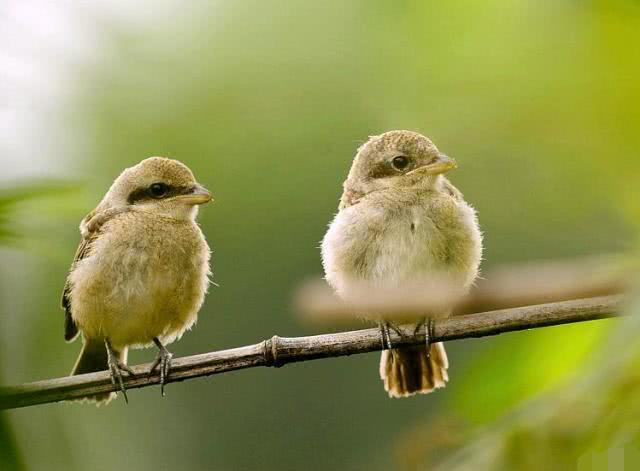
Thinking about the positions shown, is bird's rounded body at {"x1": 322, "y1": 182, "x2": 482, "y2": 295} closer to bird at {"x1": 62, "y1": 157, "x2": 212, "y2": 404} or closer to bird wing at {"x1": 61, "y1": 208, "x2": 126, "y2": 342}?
bird at {"x1": 62, "y1": 157, "x2": 212, "y2": 404}

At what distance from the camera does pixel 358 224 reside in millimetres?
3016

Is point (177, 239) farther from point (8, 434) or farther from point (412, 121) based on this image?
point (8, 434)

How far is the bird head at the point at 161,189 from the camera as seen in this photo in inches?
107

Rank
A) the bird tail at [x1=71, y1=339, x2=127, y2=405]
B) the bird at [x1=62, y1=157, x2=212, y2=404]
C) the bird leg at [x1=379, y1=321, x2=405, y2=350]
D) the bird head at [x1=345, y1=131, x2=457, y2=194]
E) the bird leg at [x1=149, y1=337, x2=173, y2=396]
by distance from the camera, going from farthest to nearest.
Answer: the bird tail at [x1=71, y1=339, x2=127, y2=405]
the bird head at [x1=345, y1=131, x2=457, y2=194]
the bird at [x1=62, y1=157, x2=212, y2=404]
the bird leg at [x1=379, y1=321, x2=405, y2=350]
the bird leg at [x1=149, y1=337, x2=173, y2=396]

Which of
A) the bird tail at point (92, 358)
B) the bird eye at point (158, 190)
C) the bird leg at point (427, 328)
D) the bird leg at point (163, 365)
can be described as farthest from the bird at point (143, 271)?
the bird leg at point (427, 328)

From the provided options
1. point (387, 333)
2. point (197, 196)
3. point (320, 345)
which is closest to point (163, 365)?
point (320, 345)

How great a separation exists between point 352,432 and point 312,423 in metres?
0.68

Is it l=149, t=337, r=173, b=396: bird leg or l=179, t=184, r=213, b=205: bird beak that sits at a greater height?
l=179, t=184, r=213, b=205: bird beak

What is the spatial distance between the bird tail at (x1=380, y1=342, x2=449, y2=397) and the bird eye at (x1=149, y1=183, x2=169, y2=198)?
2.79ft

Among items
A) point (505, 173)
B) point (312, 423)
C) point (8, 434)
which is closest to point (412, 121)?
point (505, 173)

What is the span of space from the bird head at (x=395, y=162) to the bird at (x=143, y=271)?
0.60m

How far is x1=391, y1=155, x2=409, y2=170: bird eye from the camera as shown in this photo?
3.06 meters

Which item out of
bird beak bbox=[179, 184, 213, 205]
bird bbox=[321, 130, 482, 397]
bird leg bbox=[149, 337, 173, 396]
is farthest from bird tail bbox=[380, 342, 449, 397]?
bird leg bbox=[149, 337, 173, 396]

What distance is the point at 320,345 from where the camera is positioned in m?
1.80
